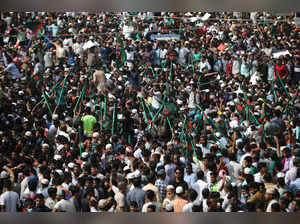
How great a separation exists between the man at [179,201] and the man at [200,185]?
0.25m

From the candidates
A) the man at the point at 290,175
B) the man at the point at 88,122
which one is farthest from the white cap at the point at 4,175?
the man at the point at 290,175

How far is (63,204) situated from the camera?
5.00 metres

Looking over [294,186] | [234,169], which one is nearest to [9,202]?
[234,169]

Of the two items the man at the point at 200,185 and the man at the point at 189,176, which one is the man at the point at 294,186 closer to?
the man at the point at 200,185

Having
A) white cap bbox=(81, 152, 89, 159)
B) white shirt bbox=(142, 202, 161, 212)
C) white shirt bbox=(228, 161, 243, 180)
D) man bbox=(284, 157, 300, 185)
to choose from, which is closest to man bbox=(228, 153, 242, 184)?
white shirt bbox=(228, 161, 243, 180)

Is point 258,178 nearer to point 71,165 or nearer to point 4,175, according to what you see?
point 71,165

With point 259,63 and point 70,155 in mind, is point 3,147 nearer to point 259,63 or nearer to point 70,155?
point 70,155

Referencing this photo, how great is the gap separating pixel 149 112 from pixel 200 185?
7.38 ft

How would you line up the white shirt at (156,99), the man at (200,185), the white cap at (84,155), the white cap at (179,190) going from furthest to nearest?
the white shirt at (156,99)
the white cap at (84,155)
the man at (200,185)
the white cap at (179,190)

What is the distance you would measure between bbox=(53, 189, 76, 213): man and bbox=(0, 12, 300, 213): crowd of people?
12 millimetres

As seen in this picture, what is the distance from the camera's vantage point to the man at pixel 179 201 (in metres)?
5.11

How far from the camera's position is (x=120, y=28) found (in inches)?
377

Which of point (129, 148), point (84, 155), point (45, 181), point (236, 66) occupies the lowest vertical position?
point (45, 181)
